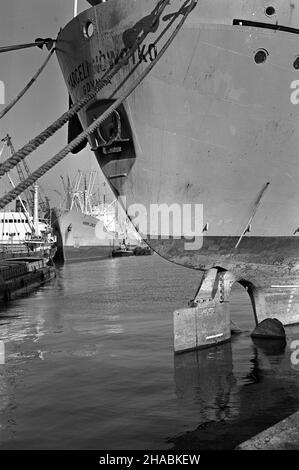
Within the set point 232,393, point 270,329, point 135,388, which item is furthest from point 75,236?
point 232,393

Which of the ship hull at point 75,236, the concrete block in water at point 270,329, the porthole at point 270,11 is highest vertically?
the porthole at point 270,11

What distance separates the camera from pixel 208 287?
12016mm

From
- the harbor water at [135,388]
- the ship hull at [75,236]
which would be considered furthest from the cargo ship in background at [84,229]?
the harbor water at [135,388]

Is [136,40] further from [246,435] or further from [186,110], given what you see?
[246,435]

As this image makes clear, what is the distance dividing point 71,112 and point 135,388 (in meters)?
4.98

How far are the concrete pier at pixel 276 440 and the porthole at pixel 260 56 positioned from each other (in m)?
8.19

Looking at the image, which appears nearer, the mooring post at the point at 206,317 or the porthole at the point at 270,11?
the porthole at the point at 270,11

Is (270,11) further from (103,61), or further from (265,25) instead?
(103,61)

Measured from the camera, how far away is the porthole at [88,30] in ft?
39.2

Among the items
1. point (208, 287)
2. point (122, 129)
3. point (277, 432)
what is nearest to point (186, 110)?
point (122, 129)

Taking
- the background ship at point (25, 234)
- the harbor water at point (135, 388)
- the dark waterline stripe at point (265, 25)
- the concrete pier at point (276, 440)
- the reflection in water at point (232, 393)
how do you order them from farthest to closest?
the background ship at point (25, 234) < the dark waterline stripe at point (265, 25) < the harbor water at point (135, 388) < the reflection in water at point (232, 393) < the concrete pier at point (276, 440)

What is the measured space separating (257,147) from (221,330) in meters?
4.33

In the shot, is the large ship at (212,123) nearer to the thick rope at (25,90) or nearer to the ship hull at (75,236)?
the thick rope at (25,90)
